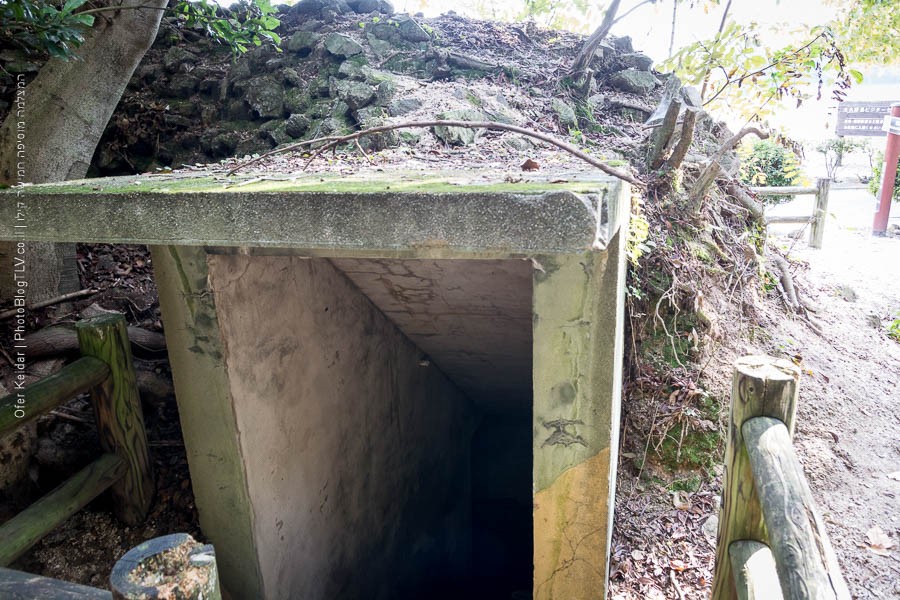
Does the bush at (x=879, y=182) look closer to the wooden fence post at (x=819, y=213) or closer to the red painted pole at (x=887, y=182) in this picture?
the red painted pole at (x=887, y=182)

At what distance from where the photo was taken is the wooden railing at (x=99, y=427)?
2574 millimetres

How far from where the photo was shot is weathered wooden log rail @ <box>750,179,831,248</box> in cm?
780

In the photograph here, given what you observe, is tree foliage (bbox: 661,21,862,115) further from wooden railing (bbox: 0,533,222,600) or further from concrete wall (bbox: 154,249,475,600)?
wooden railing (bbox: 0,533,222,600)

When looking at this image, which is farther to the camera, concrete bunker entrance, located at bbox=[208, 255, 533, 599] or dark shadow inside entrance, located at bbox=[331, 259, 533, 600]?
dark shadow inside entrance, located at bbox=[331, 259, 533, 600]

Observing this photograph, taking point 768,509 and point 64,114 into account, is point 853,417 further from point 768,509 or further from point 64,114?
point 64,114

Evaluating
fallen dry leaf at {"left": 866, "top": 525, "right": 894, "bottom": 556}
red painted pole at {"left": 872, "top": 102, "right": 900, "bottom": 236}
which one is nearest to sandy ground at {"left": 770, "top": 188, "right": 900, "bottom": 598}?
fallen dry leaf at {"left": 866, "top": 525, "right": 894, "bottom": 556}

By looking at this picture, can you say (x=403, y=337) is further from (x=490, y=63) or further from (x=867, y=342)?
(x=867, y=342)

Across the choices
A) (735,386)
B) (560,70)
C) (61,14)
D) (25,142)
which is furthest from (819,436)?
(25,142)

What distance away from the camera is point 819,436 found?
396 cm

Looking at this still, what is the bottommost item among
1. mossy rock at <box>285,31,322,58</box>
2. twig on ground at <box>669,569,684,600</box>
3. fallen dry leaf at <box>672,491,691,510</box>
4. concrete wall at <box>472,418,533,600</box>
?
concrete wall at <box>472,418,533,600</box>

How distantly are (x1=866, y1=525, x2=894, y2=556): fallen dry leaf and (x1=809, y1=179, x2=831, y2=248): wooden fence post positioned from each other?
18.7 ft

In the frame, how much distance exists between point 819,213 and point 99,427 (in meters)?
8.87

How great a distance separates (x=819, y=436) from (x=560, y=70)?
4937 mm

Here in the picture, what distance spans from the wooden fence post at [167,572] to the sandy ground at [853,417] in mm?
3161
